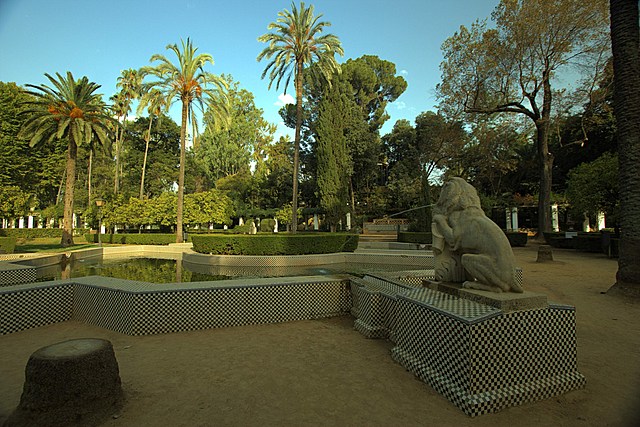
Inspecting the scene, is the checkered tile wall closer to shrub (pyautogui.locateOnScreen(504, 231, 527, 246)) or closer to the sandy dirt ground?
the sandy dirt ground

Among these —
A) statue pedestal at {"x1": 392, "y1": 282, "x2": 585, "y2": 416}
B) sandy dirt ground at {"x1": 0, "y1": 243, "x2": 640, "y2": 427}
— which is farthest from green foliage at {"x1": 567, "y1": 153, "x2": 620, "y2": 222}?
statue pedestal at {"x1": 392, "y1": 282, "x2": 585, "y2": 416}

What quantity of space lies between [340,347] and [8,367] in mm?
3796

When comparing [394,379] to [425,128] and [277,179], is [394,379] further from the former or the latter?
[425,128]

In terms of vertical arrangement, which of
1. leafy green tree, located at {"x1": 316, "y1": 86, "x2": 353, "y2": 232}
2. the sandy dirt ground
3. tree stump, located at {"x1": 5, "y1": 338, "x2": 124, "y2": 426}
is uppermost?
leafy green tree, located at {"x1": 316, "y1": 86, "x2": 353, "y2": 232}

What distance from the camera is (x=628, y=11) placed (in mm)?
6980

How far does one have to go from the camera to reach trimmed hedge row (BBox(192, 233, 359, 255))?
15.5m

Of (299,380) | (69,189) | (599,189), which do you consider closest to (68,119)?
(69,189)

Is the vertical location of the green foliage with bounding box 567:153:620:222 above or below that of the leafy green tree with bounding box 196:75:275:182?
below

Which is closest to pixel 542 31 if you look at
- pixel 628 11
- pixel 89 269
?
pixel 628 11

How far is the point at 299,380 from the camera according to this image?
11.2ft

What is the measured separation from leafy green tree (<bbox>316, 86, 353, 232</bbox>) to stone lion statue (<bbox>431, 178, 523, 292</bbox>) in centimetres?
2474

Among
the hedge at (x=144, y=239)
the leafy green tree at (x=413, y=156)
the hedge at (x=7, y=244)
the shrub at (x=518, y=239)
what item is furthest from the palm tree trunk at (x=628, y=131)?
the hedge at (x=144, y=239)

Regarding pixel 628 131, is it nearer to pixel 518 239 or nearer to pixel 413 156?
pixel 518 239

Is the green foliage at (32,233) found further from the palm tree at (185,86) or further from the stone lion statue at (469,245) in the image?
the stone lion statue at (469,245)
